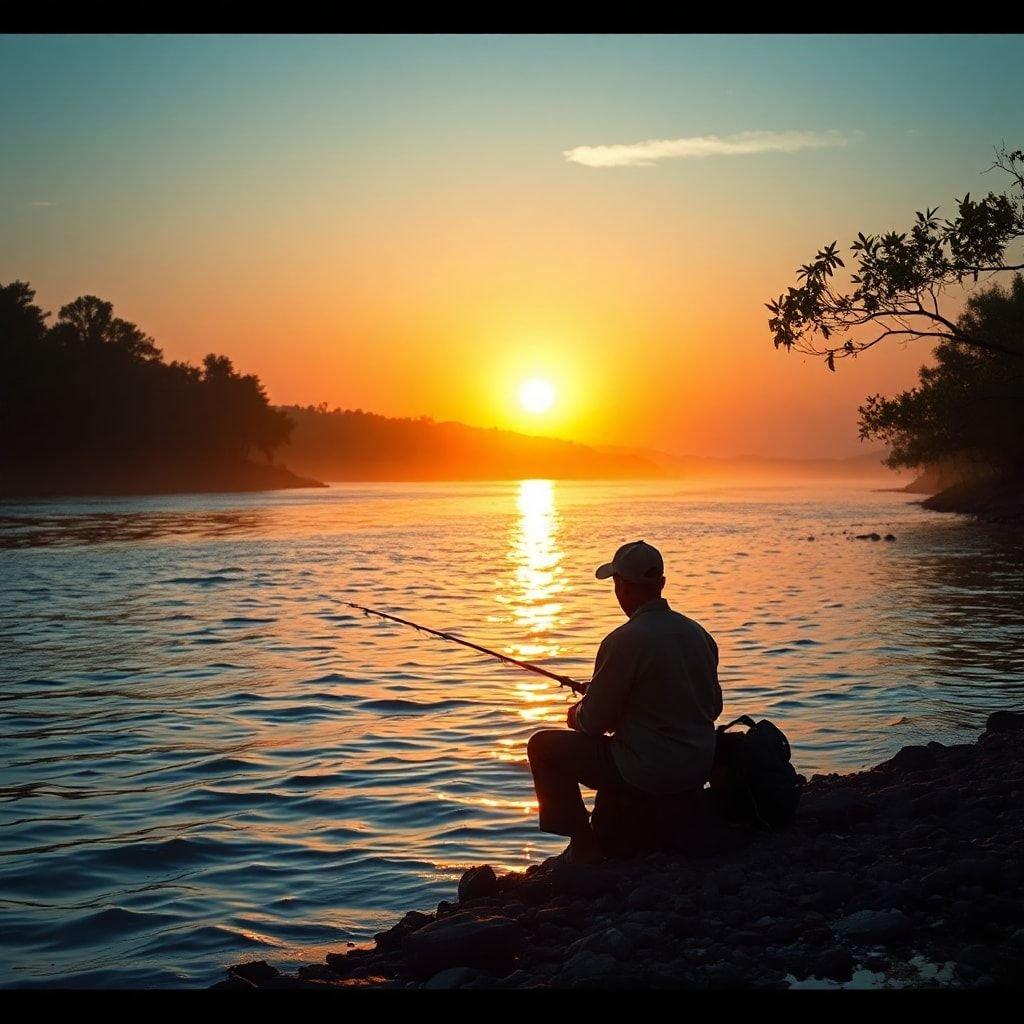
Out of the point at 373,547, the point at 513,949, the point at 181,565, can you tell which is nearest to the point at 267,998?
the point at 513,949

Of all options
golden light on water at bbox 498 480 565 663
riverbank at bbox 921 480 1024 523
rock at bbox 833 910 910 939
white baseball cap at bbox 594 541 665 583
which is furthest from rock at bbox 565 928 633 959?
riverbank at bbox 921 480 1024 523

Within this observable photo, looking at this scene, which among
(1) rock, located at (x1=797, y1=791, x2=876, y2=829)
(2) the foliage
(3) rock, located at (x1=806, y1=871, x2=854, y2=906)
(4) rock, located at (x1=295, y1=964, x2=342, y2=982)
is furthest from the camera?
(2) the foliage

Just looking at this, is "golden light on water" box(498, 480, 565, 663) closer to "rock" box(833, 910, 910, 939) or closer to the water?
the water

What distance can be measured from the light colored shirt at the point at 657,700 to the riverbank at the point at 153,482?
103m

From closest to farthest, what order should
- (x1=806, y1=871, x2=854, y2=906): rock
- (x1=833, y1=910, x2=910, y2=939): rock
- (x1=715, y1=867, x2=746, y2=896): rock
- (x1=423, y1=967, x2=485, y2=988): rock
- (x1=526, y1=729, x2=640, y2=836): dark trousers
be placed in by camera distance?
(x1=423, y1=967, x2=485, y2=988): rock
(x1=833, y1=910, x2=910, y2=939): rock
(x1=806, y1=871, x2=854, y2=906): rock
(x1=715, y1=867, x2=746, y2=896): rock
(x1=526, y1=729, x2=640, y2=836): dark trousers

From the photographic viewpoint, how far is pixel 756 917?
620 centimetres

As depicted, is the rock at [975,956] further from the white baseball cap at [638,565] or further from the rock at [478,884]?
the rock at [478,884]

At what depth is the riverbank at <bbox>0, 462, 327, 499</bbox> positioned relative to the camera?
106 m

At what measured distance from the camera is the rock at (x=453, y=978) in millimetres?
5676

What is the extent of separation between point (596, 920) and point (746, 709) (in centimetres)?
780

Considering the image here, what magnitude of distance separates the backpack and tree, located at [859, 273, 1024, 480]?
9.55 meters

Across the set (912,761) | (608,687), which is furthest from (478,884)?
(912,761)

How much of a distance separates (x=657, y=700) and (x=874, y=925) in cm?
168
